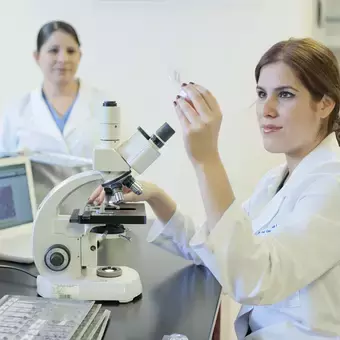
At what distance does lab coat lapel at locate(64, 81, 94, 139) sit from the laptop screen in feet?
1.77

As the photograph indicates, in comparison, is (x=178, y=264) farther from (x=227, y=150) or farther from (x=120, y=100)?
(x=120, y=100)

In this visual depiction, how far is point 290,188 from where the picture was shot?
125 cm

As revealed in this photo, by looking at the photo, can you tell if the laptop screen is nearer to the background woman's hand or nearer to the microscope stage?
the microscope stage

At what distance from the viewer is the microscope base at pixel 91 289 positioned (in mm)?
1253

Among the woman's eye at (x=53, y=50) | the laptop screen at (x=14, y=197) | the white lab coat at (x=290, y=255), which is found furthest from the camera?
the woman's eye at (x=53, y=50)

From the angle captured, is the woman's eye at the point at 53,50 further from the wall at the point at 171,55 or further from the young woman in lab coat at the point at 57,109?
the wall at the point at 171,55

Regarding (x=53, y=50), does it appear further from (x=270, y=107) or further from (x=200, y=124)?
(x=200, y=124)

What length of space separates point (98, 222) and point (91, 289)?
16 centimetres

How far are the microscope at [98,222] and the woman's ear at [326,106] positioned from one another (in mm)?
343

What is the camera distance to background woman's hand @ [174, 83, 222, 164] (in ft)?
3.33

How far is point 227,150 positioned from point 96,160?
1240 millimetres

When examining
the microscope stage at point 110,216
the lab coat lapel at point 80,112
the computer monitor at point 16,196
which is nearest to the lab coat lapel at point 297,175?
the microscope stage at point 110,216

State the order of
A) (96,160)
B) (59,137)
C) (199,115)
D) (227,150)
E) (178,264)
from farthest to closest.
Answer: (227,150) < (59,137) < (178,264) < (96,160) < (199,115)

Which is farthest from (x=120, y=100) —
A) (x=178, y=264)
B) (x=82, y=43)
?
(x=178, y=264)
